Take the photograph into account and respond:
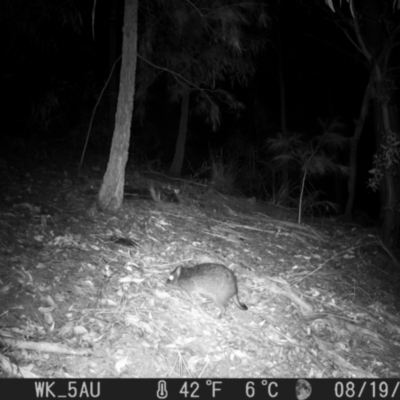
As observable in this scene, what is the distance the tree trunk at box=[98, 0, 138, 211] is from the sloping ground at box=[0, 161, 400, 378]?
0.54 m

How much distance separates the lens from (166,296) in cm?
457

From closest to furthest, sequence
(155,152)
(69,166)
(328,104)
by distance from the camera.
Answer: (69,166) < (155,152) < (328,104)

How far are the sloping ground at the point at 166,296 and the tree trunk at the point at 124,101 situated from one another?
1.79 feet

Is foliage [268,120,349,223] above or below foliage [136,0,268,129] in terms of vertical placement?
below

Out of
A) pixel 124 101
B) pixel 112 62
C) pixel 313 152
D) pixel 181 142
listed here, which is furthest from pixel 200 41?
pixel 112 62

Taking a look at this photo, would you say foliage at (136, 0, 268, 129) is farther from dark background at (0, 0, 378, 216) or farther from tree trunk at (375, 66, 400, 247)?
tree trunk at (375, 66, 400, 247)

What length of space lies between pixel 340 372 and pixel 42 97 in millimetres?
8657

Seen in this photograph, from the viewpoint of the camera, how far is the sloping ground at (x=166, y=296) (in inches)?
142

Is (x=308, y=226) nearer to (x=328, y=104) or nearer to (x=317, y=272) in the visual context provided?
(x=317, y=272)

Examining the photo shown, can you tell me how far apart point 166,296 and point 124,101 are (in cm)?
292

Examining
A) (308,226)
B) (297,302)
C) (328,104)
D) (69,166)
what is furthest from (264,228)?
(328,104)

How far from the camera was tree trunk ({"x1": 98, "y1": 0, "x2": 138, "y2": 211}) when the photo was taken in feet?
19.3

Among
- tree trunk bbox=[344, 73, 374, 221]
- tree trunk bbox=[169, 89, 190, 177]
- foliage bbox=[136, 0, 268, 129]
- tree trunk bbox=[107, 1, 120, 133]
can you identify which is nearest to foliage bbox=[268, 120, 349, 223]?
tree trunk bbox=[344, 73, 374, 221]

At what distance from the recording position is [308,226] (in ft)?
26.0
